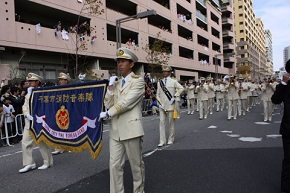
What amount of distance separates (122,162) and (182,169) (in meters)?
2.11

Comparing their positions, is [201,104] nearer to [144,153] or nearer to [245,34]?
[144,153]

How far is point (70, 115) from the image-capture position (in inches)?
218

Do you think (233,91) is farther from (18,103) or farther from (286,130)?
(286,130)

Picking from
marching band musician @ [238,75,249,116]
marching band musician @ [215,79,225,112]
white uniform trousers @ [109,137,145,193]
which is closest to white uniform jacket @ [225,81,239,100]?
marching band musician @ [238,75,249,116]

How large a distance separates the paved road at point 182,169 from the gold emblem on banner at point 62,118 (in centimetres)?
95

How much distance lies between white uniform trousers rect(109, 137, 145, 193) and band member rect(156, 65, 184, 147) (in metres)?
4.16

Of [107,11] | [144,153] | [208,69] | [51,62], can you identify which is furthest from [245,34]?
[144,153]

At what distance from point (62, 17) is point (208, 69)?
1386 inches

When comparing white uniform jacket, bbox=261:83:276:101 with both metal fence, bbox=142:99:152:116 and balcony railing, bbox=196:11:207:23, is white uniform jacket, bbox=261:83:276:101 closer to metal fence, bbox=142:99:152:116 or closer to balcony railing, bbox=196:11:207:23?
metal fence, bbox=142:99:152:116

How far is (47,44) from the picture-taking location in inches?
819

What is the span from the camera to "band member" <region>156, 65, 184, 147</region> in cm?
855

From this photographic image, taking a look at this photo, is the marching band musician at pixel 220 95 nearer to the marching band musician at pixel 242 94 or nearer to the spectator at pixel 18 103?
the marching band musician at pixel 242 94

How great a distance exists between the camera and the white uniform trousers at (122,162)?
405 cm

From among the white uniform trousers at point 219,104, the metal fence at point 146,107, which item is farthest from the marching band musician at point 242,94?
the metal fence at point 146,107
